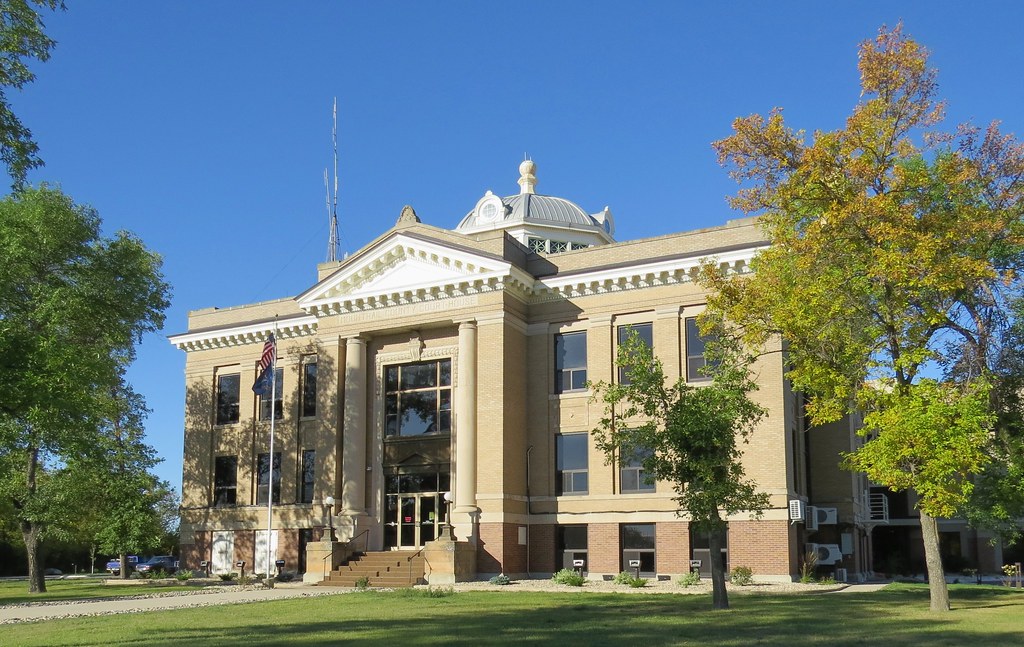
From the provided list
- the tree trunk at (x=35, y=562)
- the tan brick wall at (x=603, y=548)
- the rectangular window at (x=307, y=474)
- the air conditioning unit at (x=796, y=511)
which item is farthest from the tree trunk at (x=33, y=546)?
the air conditioning unit at (x=796, y=511)

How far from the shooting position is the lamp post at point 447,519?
3269 cm

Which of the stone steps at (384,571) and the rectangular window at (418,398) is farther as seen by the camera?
the rectangular window at (418,398)

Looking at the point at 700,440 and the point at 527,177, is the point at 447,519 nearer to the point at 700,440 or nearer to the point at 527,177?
the point at 700,440

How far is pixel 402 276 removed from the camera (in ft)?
122

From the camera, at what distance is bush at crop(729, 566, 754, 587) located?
29781 millimetres

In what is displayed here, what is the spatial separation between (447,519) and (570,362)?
23.4 feet

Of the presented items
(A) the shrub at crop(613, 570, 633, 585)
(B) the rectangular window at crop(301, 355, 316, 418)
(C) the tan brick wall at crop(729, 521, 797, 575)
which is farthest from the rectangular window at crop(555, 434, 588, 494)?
(B) the rectangular window at crop(301, 355, 316, 418)

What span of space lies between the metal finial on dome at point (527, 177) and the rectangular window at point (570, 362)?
14135 millimetres

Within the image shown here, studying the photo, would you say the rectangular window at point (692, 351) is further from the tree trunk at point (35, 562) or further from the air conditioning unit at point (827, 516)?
the tree trunk at point (35, 562)

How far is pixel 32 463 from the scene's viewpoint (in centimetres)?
3722

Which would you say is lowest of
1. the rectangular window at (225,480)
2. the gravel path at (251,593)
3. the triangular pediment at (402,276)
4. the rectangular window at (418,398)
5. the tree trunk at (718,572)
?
the gravel path at (251,593)

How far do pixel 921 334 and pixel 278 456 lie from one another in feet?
92.2

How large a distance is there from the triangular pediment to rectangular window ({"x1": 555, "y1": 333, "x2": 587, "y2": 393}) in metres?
3.54

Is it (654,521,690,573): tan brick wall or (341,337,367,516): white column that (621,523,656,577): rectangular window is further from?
(341,337,367,516): white column
